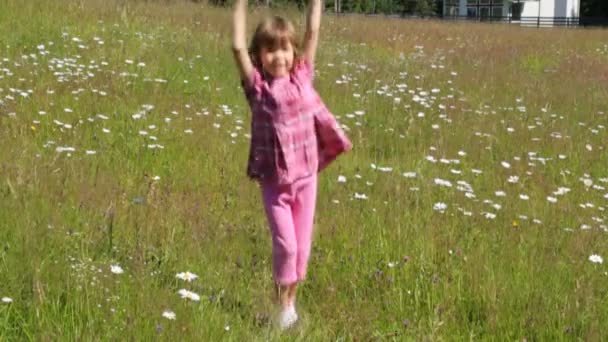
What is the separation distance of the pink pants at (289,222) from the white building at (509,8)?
70.6m

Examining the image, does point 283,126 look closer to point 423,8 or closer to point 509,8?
point 423,8

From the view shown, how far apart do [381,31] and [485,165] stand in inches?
408

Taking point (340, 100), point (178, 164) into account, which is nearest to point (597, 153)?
point (340, 100)

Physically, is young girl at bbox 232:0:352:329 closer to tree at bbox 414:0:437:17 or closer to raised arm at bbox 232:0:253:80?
raised arm at bbox 232:0:253:80

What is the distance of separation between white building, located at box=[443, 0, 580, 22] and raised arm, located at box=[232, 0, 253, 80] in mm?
70579

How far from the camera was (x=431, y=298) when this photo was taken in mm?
3705

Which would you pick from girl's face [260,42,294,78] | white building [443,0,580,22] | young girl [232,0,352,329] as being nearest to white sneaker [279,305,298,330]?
young girl [232,0,352,329]

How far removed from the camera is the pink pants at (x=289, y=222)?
3.29 meters

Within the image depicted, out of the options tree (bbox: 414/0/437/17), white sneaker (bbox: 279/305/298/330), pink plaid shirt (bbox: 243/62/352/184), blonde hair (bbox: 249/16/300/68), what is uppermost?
tree (bbox: 414/0/437/17)

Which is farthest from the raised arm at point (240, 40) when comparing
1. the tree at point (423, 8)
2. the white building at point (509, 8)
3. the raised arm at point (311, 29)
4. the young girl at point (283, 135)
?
the white building at point (509, 8)

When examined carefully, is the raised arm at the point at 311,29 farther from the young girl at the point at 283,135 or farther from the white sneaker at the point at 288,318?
the white sneaker at the point at 288,318

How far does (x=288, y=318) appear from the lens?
10.7 ft

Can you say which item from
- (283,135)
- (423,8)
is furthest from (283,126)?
(423,8)

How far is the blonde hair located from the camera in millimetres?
3314
